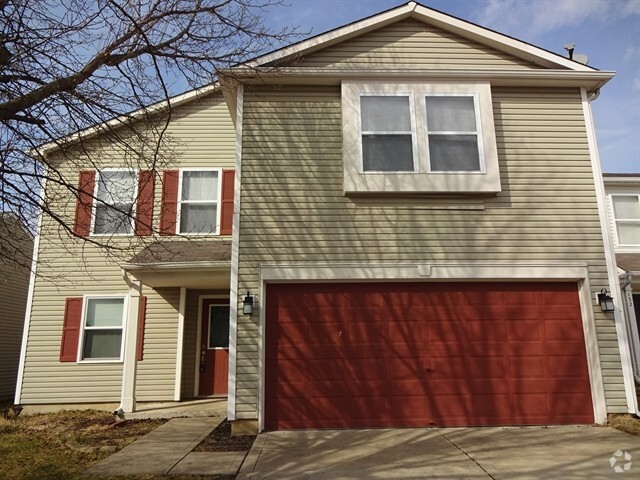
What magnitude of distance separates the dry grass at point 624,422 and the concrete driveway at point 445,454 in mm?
197

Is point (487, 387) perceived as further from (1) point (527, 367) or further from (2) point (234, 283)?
(2) point (234, 283)

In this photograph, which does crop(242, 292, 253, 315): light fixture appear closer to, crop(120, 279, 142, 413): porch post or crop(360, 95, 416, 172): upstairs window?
crop(360, 95, 416, 172): upstairs window

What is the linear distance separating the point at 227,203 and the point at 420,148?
4.86 metres

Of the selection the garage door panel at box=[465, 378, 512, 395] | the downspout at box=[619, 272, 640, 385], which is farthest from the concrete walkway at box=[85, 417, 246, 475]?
the downspout at box=[619, 272, 640, 385]

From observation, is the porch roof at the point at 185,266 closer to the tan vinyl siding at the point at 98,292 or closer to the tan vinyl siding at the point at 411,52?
the tan vinyl siding at the point at 98,292

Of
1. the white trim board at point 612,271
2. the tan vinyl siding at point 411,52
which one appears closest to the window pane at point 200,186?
the tan vinyl siding at point 411,52

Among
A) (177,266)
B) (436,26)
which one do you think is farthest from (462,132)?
(177,266)

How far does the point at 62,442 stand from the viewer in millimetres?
7258

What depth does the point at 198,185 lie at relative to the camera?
1120 centimetres

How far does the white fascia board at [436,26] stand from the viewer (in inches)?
329

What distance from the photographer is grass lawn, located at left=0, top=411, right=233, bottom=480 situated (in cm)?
567

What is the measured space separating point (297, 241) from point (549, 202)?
423 centimetres

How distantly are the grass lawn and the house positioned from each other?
6.26 feet

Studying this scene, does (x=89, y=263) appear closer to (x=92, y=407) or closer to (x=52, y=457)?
(x=92, y=407)
